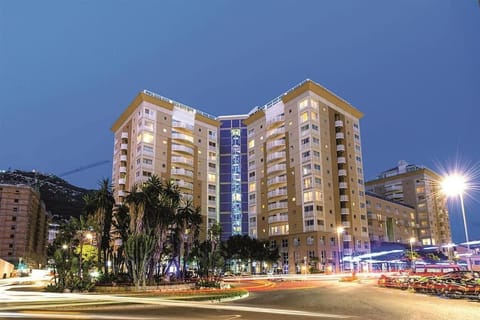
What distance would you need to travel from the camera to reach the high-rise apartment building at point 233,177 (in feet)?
404

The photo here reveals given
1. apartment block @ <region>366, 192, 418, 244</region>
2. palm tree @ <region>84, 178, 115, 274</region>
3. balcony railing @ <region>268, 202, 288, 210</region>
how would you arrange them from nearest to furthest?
1. palm tree @ <region>84, 178, 115, 274</region>
2. balcony railing @ <region>268, 202, 288, 210</region>
3. apartment block @ <region>366, 192, 418, 244</region>

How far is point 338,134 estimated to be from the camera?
104 m

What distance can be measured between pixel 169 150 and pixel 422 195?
94469 millimetres

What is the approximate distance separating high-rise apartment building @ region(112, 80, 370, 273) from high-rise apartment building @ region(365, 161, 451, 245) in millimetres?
51412

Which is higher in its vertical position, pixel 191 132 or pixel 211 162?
pixel 191 132

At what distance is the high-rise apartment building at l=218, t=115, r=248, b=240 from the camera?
404 feet

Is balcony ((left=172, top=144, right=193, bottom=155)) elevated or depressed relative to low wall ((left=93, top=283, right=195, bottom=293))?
elevated

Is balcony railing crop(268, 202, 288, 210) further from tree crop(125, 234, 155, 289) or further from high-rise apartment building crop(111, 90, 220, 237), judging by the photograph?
tree crop(125, 234, 155, 289)

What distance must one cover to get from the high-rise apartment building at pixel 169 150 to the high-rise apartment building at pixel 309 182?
1354cm

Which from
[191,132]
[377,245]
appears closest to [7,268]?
[191,132]

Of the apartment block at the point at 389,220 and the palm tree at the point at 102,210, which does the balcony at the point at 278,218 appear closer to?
the apartment block at the point at 389,220

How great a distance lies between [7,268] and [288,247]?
63.9m

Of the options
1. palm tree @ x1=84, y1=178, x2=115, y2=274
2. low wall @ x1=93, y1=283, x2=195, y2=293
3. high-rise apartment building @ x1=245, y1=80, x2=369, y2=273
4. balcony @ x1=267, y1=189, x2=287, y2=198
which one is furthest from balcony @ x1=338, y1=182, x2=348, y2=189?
low wall @ x1=93, y1=283, x2=195, y2=293

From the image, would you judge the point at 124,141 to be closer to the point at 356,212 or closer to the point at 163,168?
the point at 163,168
